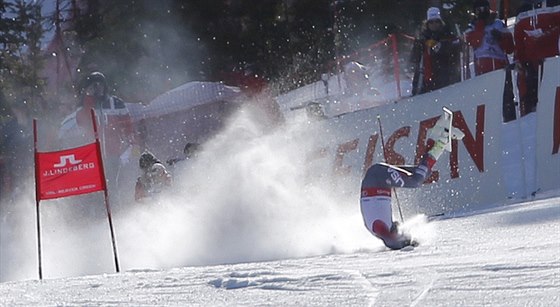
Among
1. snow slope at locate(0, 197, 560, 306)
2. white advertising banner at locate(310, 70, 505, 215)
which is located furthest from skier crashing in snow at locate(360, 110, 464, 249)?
white advertising banner at locate(310, 70, 505, 215)

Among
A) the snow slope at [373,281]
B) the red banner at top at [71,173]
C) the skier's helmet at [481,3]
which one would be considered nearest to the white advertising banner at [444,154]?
the skier's helmet at [481,3]

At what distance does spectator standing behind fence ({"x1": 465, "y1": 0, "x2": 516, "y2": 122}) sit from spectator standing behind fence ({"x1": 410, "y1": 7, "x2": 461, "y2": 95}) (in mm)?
374

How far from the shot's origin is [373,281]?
694 centimetres

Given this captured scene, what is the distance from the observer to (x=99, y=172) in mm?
11922

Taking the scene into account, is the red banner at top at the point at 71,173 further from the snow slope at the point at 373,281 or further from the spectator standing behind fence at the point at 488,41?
the spectator standing behind fence at the point at 488,41

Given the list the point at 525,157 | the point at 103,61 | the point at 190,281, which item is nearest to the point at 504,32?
the point at 525,157

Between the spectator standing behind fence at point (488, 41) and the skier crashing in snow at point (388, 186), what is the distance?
356cm

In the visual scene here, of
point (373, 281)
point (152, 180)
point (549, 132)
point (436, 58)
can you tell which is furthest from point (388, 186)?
point (152, 180)

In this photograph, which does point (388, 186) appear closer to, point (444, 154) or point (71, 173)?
point (444, 154)

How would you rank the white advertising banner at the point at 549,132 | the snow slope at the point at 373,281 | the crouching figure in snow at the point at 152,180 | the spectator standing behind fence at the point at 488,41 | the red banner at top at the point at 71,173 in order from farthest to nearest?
the crouching figure in snow at the point at 152,180
the spectator standing behind fence at the point at 488,41
the white advertising banner at the point at 549,132
the red banner at top at the point at 71,173
the snow slope at the point at 373,281

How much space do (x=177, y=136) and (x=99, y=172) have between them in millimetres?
10452

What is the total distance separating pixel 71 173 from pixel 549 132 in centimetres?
514

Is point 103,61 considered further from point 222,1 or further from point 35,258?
point 35,258

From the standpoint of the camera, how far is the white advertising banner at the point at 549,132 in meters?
12.1
